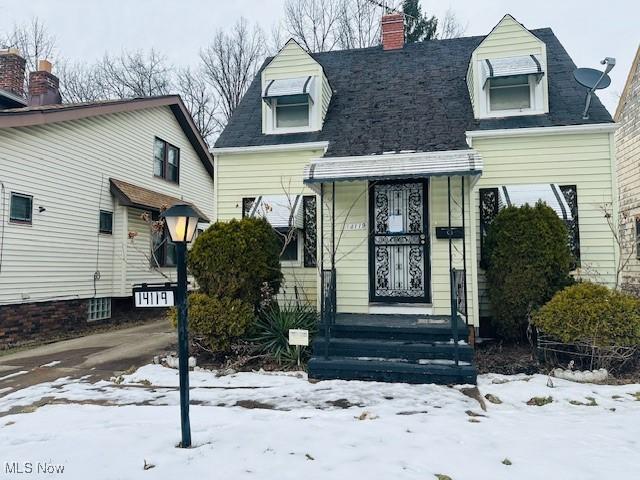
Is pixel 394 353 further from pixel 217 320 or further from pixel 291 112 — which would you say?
pixel 291 112

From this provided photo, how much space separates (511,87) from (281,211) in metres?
5.19

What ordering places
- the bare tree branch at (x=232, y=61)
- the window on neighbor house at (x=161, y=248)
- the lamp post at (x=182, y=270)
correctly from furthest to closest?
1. the bare tree branch at (x=232, y=61)
2. the window on neighbor house at (x=161, y=248)
3. the lamp post at (x=182, y=270)

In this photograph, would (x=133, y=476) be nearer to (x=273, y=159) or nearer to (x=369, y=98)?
(x=273, y=159)

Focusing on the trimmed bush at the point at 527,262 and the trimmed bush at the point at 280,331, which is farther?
the trimmed bush at the point at 527,262

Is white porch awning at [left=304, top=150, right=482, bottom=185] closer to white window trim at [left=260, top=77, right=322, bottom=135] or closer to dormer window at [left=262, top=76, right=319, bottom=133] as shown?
white window trim at [left=260, top=77, right=322, bottom=135]

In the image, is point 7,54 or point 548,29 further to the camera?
point 7,54

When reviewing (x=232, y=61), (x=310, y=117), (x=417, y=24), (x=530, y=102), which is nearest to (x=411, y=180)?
(x=310, y=117)

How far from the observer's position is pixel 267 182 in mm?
8812

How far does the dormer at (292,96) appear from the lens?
8836mm

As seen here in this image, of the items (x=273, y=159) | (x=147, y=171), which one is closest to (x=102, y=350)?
(x=273, y=159)

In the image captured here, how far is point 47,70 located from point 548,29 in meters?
13.6

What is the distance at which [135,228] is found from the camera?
1227cm

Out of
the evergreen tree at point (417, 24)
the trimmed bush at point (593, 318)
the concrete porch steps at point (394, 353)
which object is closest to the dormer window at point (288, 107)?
the concrete porch steps at point (394, 353)

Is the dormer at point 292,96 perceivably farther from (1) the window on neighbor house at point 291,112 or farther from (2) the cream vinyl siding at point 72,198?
(2) the cream vinyl siding at point 72,198
